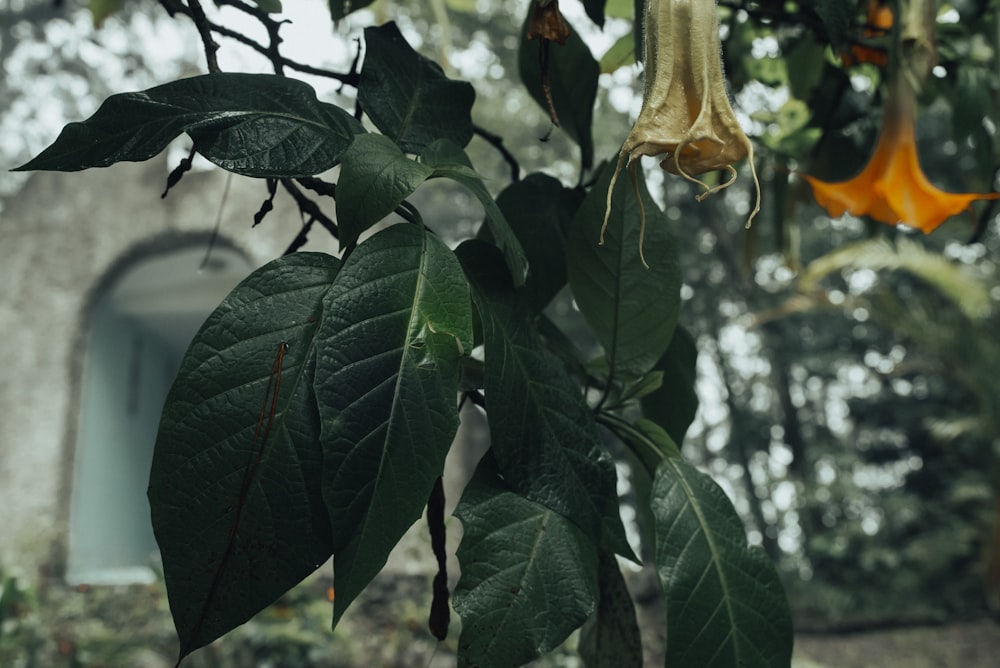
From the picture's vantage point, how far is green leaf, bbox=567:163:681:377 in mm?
439

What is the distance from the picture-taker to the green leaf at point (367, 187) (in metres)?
0.33

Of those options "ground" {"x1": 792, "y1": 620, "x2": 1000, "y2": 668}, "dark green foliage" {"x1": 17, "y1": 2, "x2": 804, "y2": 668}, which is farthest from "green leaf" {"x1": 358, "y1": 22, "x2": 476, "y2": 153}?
"ground" {"x1": 792, "y1": 620, "x2": 1000, "y2": 668}

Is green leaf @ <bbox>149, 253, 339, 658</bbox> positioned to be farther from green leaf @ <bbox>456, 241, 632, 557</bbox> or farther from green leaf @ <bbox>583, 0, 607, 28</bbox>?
green leaf @ <bbox>583, 0, 607, 28</bbox>

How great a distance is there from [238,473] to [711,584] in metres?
0.21

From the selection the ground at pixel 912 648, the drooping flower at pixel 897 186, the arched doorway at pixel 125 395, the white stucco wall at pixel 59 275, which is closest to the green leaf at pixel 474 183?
the drooping flower at pixel 897 186

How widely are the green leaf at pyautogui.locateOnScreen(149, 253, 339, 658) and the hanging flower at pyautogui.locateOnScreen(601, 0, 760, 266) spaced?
0.45 ft

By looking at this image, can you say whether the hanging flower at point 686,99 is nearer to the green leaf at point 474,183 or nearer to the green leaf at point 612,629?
the green leaf at point 474,183

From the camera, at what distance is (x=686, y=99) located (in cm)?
32

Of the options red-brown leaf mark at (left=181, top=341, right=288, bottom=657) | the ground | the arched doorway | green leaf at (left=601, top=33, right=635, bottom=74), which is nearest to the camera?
red-brown leaf mark at (left=181, top=341, right=288, bottom=657)

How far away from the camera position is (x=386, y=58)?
430 mm

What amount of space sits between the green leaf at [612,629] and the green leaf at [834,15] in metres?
0.29

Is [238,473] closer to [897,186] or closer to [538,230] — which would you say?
[538,230]

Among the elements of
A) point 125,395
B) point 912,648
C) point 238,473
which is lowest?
point 912,648

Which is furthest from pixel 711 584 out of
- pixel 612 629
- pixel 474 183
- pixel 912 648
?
pixel 912 648
